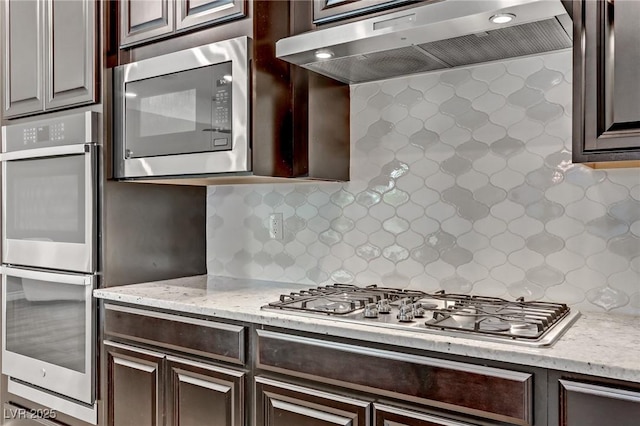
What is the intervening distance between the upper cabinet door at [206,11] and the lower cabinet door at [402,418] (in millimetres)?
1392

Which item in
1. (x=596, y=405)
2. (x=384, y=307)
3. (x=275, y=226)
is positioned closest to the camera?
(x=596, y=405)

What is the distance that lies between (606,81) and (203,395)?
1.53 m

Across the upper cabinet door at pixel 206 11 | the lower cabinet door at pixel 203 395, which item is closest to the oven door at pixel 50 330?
the lower cabinet door at pixel 203 395

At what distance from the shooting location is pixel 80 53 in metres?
2.26

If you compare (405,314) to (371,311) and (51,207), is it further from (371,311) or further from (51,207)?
(51,207)

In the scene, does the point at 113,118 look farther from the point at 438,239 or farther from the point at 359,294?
the point at 438,239

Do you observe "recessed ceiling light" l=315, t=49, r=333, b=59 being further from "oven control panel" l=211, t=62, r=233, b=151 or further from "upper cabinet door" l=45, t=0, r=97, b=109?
"upper cabinet door" l=45, t=0, r=97, b=109

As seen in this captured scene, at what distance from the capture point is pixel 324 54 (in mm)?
1776

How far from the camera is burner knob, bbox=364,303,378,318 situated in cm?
155

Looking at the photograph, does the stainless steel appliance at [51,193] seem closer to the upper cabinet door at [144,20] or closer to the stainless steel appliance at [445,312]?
the upper cabinet door at [144,20]

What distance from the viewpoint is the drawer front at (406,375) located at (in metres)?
1.25

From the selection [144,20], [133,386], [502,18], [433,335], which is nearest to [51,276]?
[133,386]

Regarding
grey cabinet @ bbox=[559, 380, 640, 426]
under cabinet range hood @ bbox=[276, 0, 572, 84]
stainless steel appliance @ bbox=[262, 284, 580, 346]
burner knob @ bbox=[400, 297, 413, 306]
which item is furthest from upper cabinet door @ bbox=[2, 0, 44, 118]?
grey cabinet @ bbox=[559, 380, 640, 426]

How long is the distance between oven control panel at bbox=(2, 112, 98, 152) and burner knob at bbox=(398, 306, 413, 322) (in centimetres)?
145
